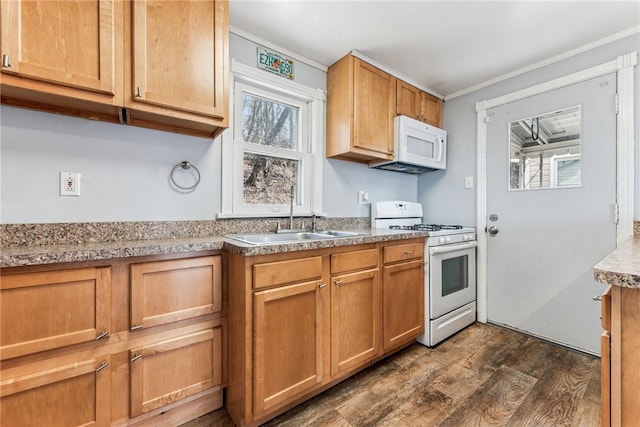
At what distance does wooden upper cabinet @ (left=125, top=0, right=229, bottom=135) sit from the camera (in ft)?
4.11

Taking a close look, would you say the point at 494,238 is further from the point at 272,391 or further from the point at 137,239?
the point at 137,239

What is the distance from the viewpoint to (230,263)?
142 centimetres

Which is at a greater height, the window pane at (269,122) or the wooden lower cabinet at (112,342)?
the window pane at (269,122)

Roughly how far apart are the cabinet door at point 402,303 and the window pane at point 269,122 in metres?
1.27

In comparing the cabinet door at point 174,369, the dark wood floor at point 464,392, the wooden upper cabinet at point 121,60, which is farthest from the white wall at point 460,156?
the cabinet door at point 174,369

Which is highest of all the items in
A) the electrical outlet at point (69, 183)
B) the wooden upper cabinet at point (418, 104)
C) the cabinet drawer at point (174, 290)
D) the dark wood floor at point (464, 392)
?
the wooden upper cabinet at point (418, 104)

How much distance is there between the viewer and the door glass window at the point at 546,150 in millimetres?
2133

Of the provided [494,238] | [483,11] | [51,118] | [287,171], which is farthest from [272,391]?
[483,11]

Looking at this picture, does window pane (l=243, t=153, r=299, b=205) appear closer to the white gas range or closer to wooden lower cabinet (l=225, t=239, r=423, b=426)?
wooden lower cabinet (l=225, t=239, r=423, b=426)

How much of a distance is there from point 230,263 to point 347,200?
136cm

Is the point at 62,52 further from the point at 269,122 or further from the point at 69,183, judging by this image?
the point at 269,122

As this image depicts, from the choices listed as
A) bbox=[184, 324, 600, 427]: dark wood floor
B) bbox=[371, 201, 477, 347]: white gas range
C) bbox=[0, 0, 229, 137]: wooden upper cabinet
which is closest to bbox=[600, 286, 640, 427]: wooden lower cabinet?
bbox=[184, 324, 600, 427]: dark wood floor

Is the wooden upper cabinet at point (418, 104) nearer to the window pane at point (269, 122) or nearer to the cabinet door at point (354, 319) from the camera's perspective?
the window pane at point (269, 122)

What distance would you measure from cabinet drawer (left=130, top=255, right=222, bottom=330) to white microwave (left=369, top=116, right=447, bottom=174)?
1765 millimetres
